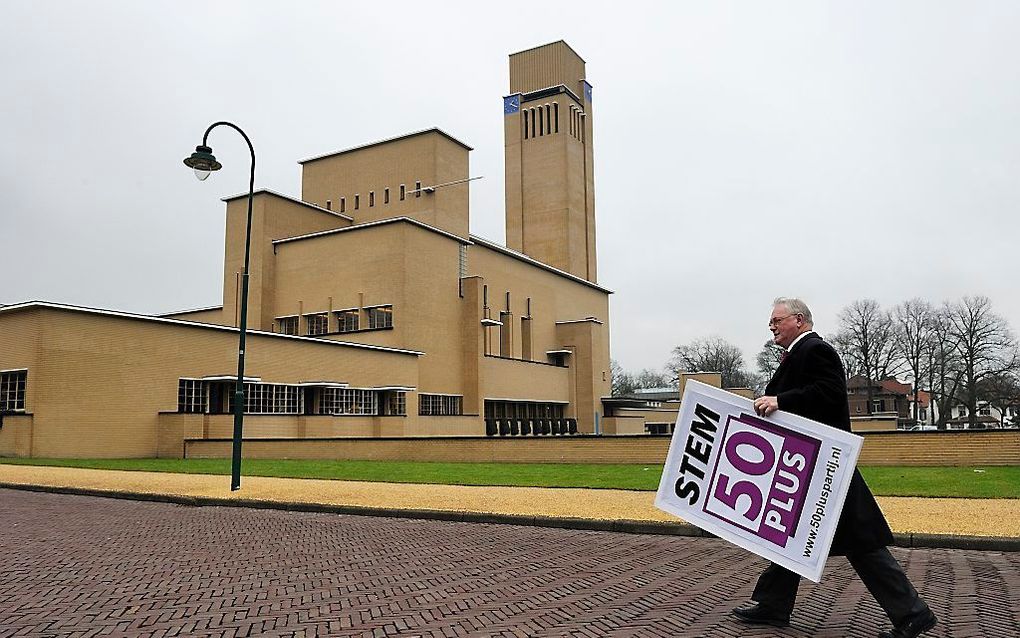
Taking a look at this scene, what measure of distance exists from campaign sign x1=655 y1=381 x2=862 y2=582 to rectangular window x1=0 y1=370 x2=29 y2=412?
101 feet

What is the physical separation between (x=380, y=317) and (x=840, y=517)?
1855 inches

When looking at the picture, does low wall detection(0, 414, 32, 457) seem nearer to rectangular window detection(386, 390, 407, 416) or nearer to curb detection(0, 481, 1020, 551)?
curb detection(0, 481, 1020, 551)

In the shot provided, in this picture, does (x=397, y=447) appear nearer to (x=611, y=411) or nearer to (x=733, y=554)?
(x=733, y=554)

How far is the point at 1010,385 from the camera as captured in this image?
66250 mm

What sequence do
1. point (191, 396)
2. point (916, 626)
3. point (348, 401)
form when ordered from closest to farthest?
point (916, 626)
point (191, 396)
point (348, 401)

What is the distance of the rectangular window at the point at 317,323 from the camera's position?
53312mm

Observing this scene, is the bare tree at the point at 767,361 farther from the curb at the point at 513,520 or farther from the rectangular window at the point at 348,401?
the curb at the point at 513,520

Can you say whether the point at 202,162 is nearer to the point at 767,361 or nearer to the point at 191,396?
the point at 191,396

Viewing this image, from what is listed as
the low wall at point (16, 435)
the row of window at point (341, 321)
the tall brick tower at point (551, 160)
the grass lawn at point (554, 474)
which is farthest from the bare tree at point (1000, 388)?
the low wall at point (16, 435)

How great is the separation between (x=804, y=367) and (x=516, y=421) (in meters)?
53.8

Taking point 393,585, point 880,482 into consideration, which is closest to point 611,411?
point 880,482

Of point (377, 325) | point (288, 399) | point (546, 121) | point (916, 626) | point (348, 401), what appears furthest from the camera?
point (546, 121)

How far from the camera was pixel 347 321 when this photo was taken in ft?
173

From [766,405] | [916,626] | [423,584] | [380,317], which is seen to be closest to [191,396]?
[380,317]
